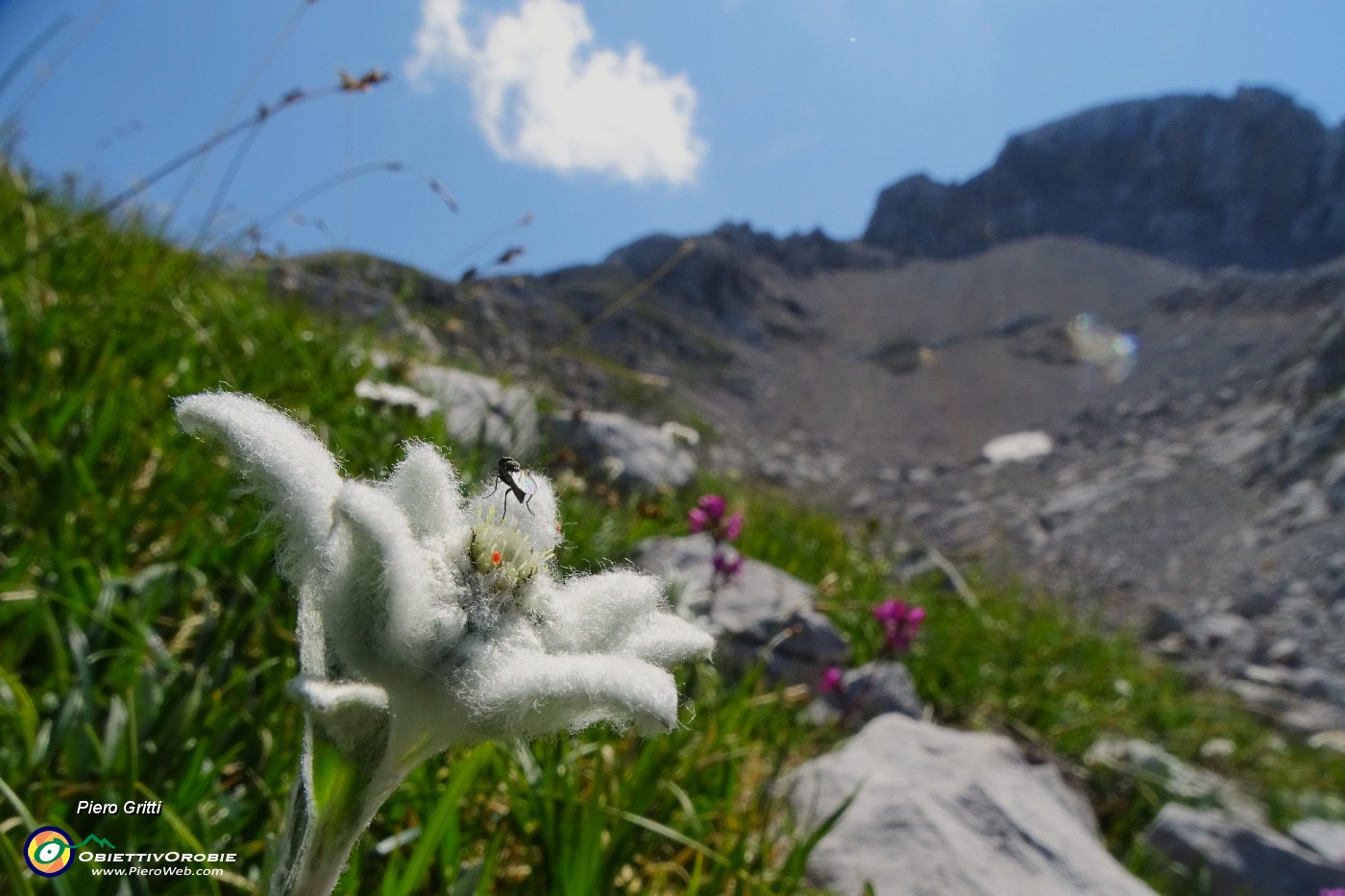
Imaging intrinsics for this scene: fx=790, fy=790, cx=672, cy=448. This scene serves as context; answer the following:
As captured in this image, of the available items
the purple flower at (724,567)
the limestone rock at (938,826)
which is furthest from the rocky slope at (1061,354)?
the limestone rock at (938,826)

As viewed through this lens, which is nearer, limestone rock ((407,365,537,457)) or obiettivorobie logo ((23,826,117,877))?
obiettivorobie logo ((23,826,117,877))

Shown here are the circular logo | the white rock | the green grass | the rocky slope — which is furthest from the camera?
the white rock

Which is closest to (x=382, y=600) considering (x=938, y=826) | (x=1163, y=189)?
(x=938, y=826)

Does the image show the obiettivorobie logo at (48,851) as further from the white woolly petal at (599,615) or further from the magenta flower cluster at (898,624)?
the magenta flower cluster at (898,624)

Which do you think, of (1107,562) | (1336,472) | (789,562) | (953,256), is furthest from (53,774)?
(953,256)

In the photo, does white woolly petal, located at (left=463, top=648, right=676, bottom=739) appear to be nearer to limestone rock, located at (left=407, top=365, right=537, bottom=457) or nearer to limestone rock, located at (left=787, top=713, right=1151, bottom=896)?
limestone rock, located at (left=787, top=713, right=1151, bottom=896)

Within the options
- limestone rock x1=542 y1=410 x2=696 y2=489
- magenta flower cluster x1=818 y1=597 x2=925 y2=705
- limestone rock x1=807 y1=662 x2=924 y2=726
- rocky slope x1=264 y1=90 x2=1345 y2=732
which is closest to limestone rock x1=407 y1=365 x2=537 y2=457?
rocky slope x1=264 y1=90 x2=1345 y2=732

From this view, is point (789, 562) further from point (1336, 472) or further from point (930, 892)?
point (1336, 472)
